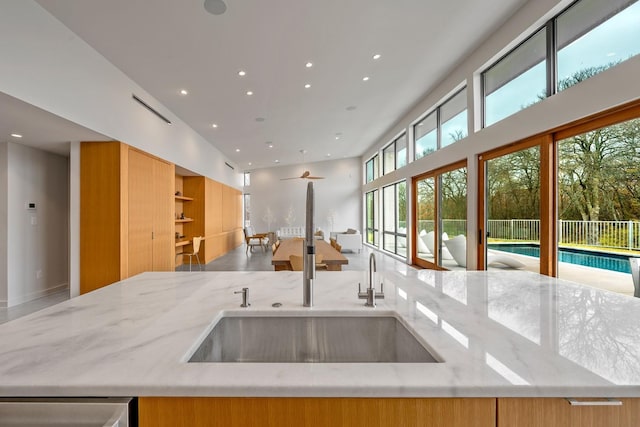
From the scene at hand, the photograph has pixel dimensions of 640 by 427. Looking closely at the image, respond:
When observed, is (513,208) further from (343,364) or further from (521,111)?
(343,364)

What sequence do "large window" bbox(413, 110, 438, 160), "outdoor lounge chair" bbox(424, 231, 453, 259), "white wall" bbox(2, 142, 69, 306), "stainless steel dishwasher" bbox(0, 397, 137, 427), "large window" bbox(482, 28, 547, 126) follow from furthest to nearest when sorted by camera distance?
"large window" bbox(413, 110, 438, 160)
"outdoor lounge chair" bbox(424, 231, 453, 259)
"white wall" bbox(2, 142, 69, 306)
"large window" bbox(482, 28, 547, 126)
"stainless steel dishwasher" bbox(0, 397, 137, 427)

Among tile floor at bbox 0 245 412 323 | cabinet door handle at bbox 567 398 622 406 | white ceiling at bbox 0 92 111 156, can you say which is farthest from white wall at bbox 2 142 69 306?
cabinet door handle at bbox 567 398 622 406

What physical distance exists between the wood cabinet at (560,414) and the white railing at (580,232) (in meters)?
2.83

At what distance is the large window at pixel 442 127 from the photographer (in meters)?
5.05

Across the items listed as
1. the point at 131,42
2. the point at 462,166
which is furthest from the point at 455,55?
the point at 131,42

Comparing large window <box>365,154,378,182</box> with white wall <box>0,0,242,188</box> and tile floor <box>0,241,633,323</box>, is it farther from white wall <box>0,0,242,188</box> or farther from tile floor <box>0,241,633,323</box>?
white wall <box>0,0,242,188</box>

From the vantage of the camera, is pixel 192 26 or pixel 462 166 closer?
pixel 192 26

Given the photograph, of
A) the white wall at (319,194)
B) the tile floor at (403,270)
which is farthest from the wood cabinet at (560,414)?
the white wall at (319,194)

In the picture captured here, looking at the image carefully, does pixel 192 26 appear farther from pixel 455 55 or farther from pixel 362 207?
pixel 362 207

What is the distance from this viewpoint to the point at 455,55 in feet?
14.8

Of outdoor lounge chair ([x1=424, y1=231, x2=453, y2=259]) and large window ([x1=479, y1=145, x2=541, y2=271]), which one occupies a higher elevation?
large window ([x1=479, y1=145, x2=541, y2=271])

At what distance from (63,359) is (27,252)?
502 cm

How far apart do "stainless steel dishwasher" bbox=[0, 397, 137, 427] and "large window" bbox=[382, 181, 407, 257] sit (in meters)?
7.29

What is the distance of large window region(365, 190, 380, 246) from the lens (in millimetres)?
10398
